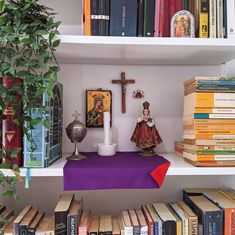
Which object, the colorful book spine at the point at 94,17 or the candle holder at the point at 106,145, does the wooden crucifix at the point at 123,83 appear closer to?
the candle holder at the point at 106,145

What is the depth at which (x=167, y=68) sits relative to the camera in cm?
Result: 111

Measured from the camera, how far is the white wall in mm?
1084

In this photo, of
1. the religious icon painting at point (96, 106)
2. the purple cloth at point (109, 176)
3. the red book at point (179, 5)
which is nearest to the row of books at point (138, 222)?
the purple cloth at point (109, 176)

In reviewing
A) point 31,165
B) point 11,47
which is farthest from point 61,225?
point 11,47

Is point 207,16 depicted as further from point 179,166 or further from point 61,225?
point 61,225

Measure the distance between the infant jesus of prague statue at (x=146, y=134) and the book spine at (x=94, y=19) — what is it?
1.10 ft

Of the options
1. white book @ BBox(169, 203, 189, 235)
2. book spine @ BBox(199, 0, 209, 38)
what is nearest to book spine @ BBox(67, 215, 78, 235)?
white book @ BBox(169, 203, 189, 235)

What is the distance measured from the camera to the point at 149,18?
87 cm

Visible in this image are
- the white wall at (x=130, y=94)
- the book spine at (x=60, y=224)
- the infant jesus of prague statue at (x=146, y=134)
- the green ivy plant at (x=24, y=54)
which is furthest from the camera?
the white wall at (x=130, y=94)

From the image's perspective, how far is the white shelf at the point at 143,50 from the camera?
0.79 metres

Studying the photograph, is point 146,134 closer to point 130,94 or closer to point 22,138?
point 130,94

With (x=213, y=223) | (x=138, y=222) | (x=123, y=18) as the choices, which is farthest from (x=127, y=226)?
(x=123, y=18)

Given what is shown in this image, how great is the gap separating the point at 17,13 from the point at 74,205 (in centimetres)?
62

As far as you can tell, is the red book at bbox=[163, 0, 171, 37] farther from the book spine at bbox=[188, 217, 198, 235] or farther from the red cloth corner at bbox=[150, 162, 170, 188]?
the book spine at bbox=[188, 217, 198, 235]
